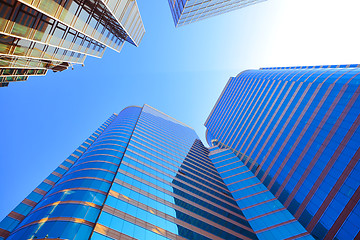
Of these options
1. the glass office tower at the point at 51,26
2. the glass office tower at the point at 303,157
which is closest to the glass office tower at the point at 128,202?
the glass office tower at the point at 303,157

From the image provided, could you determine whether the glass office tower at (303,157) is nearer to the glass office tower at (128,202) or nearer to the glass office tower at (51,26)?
the glass office tower at (128,202)

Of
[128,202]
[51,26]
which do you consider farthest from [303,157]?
[51,26]

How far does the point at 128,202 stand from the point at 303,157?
30.4 meters

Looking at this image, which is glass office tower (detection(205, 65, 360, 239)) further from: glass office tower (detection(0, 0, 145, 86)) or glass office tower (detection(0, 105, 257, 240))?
glass office tower (detection(0, 0, 145, 86))

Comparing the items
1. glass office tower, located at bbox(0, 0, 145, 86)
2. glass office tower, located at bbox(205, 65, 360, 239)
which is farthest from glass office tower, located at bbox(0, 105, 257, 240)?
glass office tower, located at bbox(0, 0, 145, 86)

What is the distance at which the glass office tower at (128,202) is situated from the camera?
784 inches

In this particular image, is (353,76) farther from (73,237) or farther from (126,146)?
(73,237)

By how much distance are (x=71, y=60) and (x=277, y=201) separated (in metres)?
41.6

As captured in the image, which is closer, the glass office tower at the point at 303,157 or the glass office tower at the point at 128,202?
the glass office tower at the point at 128,202

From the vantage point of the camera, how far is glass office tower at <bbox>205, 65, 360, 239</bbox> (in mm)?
26922

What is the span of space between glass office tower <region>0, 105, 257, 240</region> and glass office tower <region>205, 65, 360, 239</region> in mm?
6347

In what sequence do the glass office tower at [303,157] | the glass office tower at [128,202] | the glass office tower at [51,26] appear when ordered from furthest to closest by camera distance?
the glass office tower at [303,157]
the glass office tower at [128,202]
the glass office tower at [51,26]

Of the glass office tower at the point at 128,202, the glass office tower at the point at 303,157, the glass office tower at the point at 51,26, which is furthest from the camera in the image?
the glass office tower at the point at 303,157

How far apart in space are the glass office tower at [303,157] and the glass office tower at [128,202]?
6347mm
